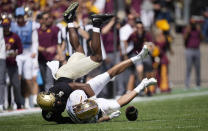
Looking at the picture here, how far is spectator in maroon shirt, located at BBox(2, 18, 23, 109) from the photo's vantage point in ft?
50.6

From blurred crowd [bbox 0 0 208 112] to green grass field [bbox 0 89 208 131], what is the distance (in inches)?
58.9

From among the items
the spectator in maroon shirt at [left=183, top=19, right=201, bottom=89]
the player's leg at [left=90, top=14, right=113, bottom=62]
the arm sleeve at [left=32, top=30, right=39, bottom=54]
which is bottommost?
the spectator in maroon shirt at [left=183, top=19, right=201, bottom=89]

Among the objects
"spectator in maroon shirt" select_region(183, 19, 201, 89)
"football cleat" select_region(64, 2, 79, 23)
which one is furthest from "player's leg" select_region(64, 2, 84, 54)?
"spectator in maroon shirt" select_region(183, 19, 201, 89)

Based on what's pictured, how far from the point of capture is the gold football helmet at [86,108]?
1057cm

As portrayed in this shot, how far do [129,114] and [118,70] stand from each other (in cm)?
101

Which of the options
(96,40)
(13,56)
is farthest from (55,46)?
(96,40)

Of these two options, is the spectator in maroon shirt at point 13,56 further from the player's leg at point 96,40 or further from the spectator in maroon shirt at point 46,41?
the player's leg at point 96,40

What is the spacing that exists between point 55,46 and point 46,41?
0.90 feet

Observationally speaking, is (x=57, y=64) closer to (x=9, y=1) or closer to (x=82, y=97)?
(x=82, y=97)

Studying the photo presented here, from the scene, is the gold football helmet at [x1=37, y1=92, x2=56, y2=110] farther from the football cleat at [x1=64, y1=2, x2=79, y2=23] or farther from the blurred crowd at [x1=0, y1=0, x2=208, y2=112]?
the blurred crowd at [x1=0, y1=0, x2=208, y2=112]

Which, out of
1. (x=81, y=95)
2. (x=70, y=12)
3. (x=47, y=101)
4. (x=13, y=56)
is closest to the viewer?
(x=47, y=101)

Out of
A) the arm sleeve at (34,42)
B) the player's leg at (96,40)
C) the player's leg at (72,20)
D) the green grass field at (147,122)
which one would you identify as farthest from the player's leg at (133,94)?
the arm sleeve at (34,42)

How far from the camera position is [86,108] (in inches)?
416

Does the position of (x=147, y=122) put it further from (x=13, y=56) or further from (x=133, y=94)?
(x=13, y=56)
